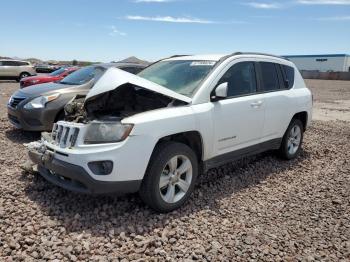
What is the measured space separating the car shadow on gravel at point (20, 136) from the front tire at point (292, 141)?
4.77 m

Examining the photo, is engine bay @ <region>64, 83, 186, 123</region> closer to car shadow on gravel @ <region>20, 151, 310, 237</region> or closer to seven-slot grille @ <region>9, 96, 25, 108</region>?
car shadow on gravel @ <region>20, 151, 310, 237</region>

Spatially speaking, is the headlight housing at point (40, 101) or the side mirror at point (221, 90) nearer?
the side mirror at point (221, 90)

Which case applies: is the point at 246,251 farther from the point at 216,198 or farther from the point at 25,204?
the point at 25,204

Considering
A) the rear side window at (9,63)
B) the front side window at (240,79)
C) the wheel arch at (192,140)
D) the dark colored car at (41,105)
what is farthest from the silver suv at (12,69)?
the wheel arch at (192,140)

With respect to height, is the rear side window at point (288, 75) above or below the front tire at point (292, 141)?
above

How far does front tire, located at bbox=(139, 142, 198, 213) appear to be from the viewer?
409cm

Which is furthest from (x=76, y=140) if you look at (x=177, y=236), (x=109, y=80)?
(x=177, y=236)

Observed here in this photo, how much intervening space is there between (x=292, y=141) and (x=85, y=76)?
180 inches

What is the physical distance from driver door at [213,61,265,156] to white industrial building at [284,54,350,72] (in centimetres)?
7936

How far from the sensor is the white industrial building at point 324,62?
83.6m

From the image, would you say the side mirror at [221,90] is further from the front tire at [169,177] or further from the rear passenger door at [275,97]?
the rear passenger door at [275,97]

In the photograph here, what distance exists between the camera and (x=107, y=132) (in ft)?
12.9

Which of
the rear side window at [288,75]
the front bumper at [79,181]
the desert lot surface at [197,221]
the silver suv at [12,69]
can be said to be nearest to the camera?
the desert lot surface at [197,221]

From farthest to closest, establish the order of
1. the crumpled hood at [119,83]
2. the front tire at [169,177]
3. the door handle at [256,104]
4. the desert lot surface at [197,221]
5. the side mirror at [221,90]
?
the door handle at [256,104], the side mirror at [221,90], the crumpled hood at [119,83], the front tire at [169,177], the desert lot surface at [197,221]
